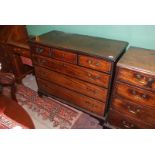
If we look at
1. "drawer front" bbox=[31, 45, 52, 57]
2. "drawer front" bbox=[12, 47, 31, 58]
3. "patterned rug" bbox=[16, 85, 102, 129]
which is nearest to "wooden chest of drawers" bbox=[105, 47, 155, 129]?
"patterned rug" bbox=[16, 85, 102, 129]

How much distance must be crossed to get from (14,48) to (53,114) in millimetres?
1477

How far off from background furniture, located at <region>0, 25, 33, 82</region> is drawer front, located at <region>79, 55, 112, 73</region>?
1.28 meters

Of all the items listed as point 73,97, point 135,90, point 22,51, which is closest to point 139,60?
point 135,90

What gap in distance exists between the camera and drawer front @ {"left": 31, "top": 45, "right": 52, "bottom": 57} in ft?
6.44

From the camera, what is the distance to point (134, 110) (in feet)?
5.55

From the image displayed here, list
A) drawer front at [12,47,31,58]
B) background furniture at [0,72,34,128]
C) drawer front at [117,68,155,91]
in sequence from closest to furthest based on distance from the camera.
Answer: background furniture at [0,72,34,128]
drawer front at [117,68,155,91]
drawer front at [12,47,31,58]

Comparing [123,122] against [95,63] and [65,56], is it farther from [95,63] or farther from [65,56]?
[65,56]

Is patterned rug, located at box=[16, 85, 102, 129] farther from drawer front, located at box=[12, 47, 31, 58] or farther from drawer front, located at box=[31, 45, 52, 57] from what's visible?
drawer front, located at box=[31, 45, 52, 57]

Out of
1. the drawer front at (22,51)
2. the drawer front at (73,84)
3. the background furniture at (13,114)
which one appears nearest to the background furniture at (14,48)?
the drawer front at (22,51)

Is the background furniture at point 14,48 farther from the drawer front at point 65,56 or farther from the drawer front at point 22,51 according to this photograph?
the drawer front at point 65,56

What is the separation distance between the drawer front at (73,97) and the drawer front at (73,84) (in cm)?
9

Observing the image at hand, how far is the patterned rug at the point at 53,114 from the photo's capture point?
7.28 feet
